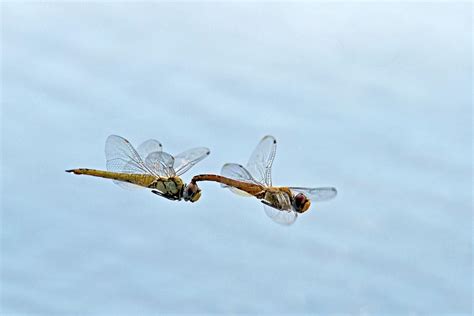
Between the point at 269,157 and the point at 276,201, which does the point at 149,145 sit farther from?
the point at 276,201

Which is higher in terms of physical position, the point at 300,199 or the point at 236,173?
A: the point at 236,173

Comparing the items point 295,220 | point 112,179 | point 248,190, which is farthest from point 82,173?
point 295,220

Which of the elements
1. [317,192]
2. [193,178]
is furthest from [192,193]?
[317,192]

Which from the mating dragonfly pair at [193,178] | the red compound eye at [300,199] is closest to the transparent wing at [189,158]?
the mating dragonfly pair at [193,178]

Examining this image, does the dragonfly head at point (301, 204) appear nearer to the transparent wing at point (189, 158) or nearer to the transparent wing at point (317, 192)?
the transparent wing at point (317, 192)

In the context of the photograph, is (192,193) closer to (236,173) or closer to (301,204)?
(236,173)

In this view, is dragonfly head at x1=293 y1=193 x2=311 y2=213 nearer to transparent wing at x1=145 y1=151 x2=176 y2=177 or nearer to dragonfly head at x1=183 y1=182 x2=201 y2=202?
dragonfly head at x1=183 y1=182 x2=201 y2=202

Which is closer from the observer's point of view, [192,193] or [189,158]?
[192,193]
